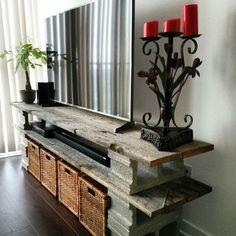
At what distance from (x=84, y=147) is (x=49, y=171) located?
54 centimetres

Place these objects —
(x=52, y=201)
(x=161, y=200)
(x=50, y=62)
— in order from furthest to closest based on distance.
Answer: (x=50, y=62)
(x=52, y=201)
(x=161, y=200)

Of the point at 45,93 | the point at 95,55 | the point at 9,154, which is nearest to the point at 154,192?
the point at 95,55

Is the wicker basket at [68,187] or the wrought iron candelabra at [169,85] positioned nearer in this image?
the wrought iron candelabra at [169,85]

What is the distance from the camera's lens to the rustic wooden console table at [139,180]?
1.18 m

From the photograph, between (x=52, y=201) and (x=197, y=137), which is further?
(x=52, y=201)

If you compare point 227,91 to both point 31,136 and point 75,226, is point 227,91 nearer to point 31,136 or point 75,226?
point 75,226

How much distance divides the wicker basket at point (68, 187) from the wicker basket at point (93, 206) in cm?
7

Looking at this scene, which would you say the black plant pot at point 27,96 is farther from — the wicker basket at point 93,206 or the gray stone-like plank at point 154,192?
the wicker basket at point 93,206

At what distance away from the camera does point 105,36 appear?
170 centimetres

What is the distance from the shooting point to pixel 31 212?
1.93 m

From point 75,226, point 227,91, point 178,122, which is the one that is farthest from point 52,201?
point 227,91

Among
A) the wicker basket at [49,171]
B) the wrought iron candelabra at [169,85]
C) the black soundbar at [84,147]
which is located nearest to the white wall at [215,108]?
the wrought iron candelabra at [169,85]

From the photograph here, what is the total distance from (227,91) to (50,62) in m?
1.74

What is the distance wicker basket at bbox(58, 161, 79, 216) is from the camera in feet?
5.93
